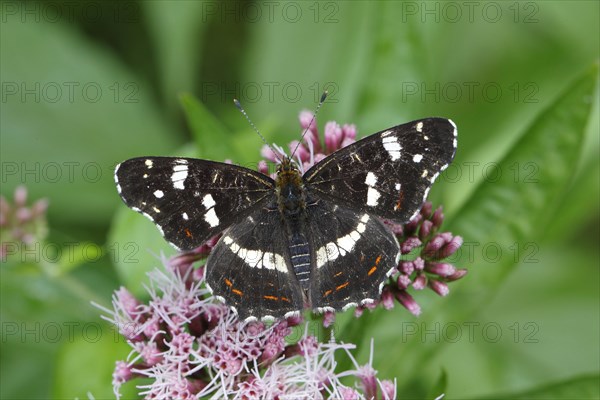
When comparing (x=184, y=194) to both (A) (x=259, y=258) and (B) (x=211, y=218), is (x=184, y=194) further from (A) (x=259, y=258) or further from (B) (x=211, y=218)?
(A) (x=259, y=258)

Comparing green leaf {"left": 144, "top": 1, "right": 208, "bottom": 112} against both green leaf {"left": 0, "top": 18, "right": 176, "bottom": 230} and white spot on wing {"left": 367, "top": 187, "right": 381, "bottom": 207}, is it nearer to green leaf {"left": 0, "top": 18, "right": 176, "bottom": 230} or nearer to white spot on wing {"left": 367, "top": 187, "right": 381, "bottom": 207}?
green leaf {"left": 0, "top": 18, "right": 176, "bottom": 230}

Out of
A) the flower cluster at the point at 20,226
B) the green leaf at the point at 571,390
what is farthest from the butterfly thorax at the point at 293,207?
the flower cluster at the point at 20,226

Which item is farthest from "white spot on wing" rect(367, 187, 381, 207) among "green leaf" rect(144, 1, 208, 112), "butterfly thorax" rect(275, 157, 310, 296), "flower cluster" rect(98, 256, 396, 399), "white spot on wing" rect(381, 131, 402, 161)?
"green leaf" rect(144, 1, 208, 112)

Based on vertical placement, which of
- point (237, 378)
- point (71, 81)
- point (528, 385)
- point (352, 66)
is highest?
point (71, 81)

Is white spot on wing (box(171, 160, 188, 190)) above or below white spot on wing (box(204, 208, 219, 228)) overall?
above

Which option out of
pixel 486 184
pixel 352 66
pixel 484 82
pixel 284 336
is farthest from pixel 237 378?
pixel 484 82

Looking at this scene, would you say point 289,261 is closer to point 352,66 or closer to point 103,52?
point 352,66

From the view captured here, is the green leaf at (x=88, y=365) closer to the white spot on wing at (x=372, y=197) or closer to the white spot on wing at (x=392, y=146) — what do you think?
the white spot on wing at (x=372, y=197)
